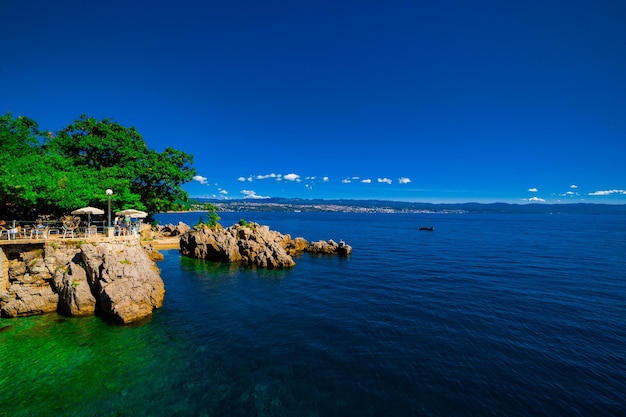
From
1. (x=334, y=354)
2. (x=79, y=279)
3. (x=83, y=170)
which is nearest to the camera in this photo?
(x=334, y=354)

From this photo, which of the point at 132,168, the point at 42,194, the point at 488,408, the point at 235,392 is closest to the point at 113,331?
the point at 235,392

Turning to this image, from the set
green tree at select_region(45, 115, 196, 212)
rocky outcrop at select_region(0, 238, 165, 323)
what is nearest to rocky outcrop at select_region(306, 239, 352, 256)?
green tree at select_region(45, 115, 196, 212)

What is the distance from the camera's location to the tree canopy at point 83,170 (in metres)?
23.6

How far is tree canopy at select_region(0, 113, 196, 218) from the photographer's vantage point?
77.4 ft

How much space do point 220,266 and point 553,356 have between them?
119 ft

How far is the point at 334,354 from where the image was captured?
55.3 ft

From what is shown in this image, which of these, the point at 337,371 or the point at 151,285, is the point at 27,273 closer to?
the point at 151,285

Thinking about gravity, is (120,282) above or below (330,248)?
above

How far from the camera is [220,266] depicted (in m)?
39.4

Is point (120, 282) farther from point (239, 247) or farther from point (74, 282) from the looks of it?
point (239, 247)

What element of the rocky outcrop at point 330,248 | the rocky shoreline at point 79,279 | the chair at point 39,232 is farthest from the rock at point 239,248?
the chair at point 39,232

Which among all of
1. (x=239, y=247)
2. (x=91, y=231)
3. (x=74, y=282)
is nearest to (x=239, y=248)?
(x=239, y=247)

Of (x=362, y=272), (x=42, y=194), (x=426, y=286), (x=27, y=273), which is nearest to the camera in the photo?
(x=27, y=273)

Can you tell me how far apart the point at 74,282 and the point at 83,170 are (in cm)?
1366
